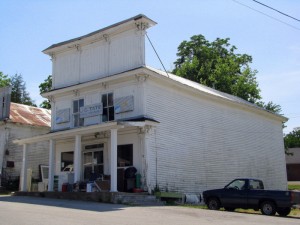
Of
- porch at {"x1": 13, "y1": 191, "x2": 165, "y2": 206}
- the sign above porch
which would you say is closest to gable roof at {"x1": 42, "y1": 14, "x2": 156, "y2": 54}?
the sign above porch

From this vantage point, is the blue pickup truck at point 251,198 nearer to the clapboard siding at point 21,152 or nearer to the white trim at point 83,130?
the white trim at point 83,130

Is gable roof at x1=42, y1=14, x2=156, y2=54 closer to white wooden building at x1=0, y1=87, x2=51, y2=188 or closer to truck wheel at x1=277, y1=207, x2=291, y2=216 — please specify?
white wooden building at x1=0, y1=87, x2=51, y2=188

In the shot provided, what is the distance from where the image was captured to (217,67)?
49.2 metres

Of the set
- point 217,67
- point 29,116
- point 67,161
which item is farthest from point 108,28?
point 217,67

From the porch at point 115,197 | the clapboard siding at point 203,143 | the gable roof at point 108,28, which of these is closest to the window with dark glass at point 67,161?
the porch at point 115,197

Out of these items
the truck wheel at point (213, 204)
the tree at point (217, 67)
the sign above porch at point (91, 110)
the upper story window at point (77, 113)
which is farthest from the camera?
the tree at point (217, 67)

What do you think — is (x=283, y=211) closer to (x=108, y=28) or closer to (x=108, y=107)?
(x=108, y=107)

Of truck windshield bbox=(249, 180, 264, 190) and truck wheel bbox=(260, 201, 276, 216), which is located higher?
truck windshield bbox=(249, 180, 264, 190)

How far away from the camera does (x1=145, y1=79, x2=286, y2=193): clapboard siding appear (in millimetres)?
22594

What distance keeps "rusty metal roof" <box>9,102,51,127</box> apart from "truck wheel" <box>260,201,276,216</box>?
20950 millimetres

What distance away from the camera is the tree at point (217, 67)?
4894 centimetres

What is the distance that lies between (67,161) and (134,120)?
7240 millimetres

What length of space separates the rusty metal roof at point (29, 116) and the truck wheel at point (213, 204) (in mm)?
18316

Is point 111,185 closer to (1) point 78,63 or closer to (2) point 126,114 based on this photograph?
(2) point 126,114
